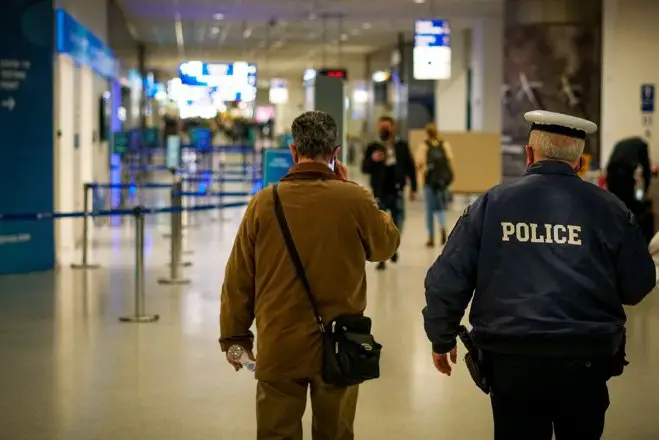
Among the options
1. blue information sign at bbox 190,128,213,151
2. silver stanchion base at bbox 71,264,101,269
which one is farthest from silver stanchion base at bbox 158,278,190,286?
blue information sign at bbox 190,128,213,151

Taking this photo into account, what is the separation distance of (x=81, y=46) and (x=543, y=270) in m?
12.2

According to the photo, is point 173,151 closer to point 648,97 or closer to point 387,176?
point 387,176

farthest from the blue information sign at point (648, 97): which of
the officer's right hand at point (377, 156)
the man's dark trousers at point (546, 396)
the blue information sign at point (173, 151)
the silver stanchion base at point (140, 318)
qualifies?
the man's dark trousers at point (546, 396)

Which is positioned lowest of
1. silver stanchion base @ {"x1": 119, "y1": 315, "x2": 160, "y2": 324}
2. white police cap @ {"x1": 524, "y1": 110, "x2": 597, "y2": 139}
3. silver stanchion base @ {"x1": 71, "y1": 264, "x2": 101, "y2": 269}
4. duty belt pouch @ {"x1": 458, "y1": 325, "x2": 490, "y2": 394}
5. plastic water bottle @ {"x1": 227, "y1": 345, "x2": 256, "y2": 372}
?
silver stanchion base @ {"x1": 119, "y1": 315, "x2": 160, "y2": 324}

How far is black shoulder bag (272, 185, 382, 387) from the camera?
13.1 feet

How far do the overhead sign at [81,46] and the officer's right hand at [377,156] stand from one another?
12.1 ft

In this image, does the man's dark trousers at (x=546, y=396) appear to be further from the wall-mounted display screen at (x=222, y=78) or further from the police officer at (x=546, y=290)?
the wall-mounted display screen at (x=222, y=78)

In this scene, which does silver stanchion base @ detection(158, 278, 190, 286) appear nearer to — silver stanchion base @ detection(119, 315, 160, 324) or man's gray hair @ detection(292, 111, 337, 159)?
silver stanchion base @ detection(119, 315, 160, 324)

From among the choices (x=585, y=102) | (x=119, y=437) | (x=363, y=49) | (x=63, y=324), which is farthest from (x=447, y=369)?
(x=363, y=49)

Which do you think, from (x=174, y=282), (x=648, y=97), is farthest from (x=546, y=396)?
(x=648, y=97)

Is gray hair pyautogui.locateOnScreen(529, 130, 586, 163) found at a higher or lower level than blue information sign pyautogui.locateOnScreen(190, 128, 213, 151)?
higher

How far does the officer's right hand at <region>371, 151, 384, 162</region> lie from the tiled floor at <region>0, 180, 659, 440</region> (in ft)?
Result: 7.30

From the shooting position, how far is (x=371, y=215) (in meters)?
4.17

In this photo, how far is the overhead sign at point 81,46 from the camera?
12.9 meters
